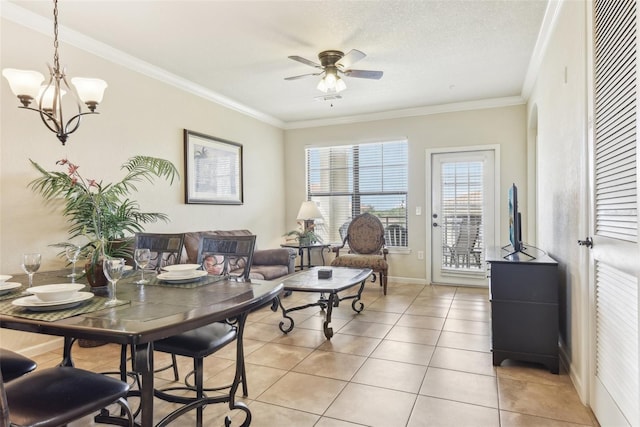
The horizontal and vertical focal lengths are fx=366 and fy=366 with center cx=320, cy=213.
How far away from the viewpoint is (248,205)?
5.43 metres

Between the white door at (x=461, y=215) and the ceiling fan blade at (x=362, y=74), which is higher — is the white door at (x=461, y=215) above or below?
Result: below

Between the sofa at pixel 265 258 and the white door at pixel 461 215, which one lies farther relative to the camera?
the white door at pixel 461 215

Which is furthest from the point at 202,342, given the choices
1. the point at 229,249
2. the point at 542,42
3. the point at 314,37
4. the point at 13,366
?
the point at 542,42

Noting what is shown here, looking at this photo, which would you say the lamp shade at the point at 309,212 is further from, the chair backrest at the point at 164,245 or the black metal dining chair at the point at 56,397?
the black metal dining chair at the point at 56,397

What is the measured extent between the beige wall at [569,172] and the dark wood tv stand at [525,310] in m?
0.11

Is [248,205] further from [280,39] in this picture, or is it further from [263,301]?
[263,301]

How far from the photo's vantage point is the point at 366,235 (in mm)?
5371

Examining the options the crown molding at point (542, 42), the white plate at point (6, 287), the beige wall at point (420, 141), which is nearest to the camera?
the white plate at point (6, 287)

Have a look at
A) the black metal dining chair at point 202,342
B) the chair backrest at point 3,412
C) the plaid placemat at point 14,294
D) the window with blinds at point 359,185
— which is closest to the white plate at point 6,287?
the plaid placemat at point 14,294

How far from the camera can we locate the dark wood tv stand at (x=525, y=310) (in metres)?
2.45

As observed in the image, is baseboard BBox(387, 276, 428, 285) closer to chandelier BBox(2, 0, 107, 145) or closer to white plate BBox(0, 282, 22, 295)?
chandelier BBox(2, 0, 107, 145)

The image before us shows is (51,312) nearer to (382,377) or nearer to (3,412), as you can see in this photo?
(3,412)

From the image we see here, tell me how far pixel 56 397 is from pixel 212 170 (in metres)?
3.65

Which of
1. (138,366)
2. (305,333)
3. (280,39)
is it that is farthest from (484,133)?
(138,366)
